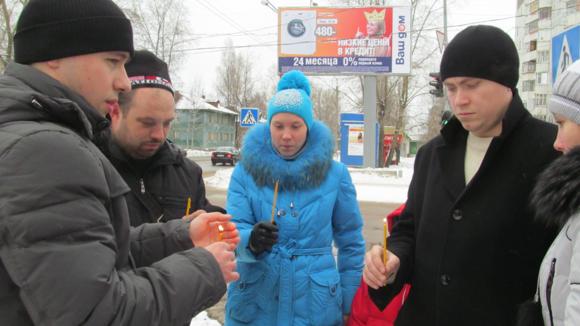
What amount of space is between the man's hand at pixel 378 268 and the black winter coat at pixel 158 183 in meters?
0.98

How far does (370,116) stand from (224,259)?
1721 centimetres

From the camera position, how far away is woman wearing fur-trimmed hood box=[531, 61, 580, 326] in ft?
3.73

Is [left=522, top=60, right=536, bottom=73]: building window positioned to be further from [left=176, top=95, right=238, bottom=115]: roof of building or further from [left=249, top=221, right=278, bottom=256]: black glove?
[left=249, top=221, right=278, bottom=256]: black glove

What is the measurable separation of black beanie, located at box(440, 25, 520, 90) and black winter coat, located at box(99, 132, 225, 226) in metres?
1.47

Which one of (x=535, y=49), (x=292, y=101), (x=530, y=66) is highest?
(x=535, y=49)

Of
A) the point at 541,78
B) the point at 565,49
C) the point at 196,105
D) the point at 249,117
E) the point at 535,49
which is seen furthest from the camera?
the point at 535,49

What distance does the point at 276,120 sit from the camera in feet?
7.95

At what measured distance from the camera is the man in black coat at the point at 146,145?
2.11 m

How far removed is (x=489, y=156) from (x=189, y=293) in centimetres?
126

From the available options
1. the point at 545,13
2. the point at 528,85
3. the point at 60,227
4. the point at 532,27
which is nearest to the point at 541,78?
the point at 528,85

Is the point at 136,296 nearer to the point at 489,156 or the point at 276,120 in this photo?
the point at 489,156

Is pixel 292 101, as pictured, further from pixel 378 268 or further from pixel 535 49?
pixel 535 49

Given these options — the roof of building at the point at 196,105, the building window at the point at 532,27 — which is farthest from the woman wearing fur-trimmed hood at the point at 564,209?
the building window at the point at 532,27

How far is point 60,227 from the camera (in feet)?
2.97
